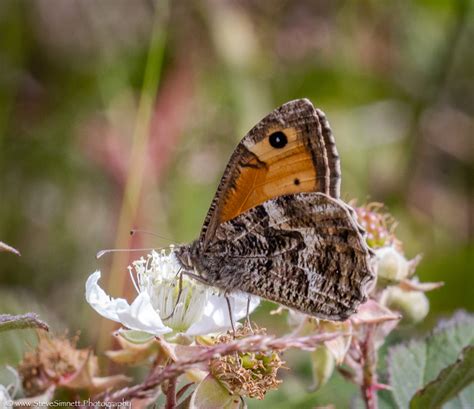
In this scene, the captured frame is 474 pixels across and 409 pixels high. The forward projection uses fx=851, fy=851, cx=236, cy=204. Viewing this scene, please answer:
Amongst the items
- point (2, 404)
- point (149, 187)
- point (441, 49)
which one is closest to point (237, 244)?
point (2, 404)

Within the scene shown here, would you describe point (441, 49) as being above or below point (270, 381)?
above

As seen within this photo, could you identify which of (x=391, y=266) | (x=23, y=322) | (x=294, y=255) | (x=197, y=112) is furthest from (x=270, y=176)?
(x=197, y=112)

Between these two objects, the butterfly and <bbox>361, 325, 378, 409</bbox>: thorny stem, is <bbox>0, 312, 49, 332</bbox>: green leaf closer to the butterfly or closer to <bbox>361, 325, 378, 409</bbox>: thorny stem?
the butterfly

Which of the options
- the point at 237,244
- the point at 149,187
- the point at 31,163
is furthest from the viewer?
the point at 31,163

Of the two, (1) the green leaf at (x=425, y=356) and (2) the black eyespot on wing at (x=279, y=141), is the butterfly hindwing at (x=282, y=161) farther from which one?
(1) the green leaf at (x=425, y=356)

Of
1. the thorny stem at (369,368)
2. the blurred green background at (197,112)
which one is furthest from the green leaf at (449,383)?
the blurred green background at (197,112)

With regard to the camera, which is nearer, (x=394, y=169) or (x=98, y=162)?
(x=98, y=162)

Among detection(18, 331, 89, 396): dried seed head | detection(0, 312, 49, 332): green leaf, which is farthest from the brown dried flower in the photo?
detection(0, 312, 49, 332): green leaf

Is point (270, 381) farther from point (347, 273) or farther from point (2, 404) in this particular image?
point (2, 404)
